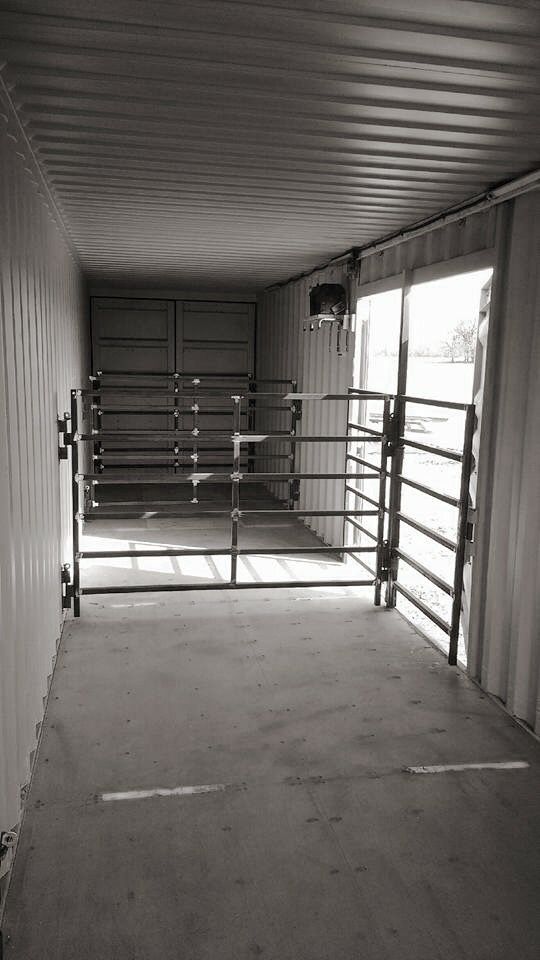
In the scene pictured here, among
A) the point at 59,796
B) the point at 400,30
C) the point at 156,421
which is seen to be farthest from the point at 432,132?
the point at 156,421

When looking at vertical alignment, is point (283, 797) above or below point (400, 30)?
below

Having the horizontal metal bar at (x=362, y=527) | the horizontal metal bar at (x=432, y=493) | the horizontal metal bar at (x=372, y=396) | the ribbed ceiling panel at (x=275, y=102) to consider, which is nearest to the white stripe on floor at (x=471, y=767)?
the horizontal metal bar at (x=432, y=493)

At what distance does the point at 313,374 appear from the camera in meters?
7.71

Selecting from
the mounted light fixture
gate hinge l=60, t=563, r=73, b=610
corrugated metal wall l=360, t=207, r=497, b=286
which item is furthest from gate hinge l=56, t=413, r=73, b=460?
the mounted light fixture

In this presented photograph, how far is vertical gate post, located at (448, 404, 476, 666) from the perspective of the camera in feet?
13.5

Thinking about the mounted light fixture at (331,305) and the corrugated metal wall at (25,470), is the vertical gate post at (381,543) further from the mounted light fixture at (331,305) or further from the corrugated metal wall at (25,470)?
the corrugated metal wall at (25,470)

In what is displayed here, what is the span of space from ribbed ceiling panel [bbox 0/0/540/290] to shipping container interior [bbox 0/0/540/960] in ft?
0.05

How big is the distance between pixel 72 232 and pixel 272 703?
13.3 ft

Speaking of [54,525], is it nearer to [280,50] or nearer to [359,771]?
[359,771]

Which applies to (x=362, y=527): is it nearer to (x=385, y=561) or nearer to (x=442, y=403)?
(x=385, y=561)

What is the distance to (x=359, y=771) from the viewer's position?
3.19 metres

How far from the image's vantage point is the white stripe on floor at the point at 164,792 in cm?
294

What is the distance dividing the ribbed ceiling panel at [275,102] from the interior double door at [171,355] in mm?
5503

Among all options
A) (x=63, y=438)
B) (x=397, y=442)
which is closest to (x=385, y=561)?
(x=397, y=442)
